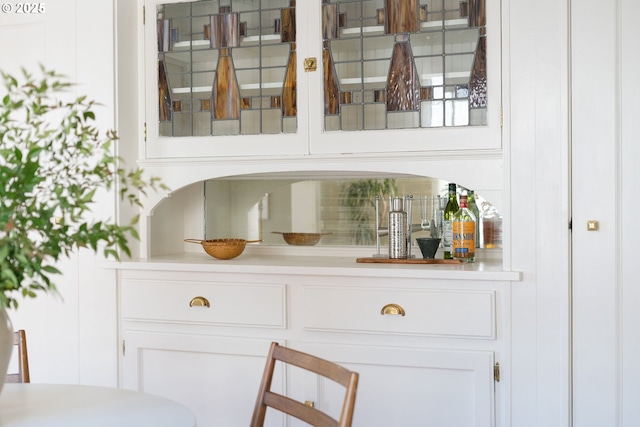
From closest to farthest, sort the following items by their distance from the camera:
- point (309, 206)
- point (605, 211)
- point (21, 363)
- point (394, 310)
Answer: point (21, 363), point (605, 211), point (394, 310), point (309, 206)

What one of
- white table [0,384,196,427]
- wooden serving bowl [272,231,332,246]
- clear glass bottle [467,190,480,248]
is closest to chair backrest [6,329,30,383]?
white table [0,384,196,427]

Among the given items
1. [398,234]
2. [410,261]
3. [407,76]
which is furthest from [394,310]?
[407,76]

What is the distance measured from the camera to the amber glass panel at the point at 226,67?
2.66m

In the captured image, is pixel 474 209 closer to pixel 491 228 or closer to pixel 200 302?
pixel 491 228

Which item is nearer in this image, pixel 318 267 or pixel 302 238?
pixel 318 267

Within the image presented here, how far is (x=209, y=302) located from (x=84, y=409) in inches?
40.6

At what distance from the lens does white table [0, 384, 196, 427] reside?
1.53 m

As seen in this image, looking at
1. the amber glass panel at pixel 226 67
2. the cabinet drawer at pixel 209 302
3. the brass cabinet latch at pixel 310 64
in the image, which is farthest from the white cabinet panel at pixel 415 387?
the brass cabinet latch at pixel 310 64

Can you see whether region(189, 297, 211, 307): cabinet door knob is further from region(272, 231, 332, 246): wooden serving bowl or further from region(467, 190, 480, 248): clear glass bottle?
region(467, 190, 480, 248): clear glass bottle

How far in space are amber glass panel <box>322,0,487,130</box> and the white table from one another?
4.17 feet

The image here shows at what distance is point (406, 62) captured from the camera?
2506mm

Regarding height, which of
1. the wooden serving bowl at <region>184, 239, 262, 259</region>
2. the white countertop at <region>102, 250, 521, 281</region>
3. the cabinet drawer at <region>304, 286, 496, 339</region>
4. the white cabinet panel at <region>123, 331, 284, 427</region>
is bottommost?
the white cabinet panel at <region>123, 331, 284, 427</region>

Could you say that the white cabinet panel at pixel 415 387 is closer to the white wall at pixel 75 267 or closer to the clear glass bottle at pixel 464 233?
the clear glass bottle at pixel 464 233

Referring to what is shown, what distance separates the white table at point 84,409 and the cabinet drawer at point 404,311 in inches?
34.6
